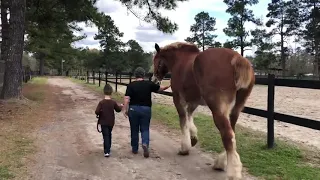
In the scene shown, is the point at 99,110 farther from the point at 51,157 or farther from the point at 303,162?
the point at 303,162

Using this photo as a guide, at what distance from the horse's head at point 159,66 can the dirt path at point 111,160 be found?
1.37 metres

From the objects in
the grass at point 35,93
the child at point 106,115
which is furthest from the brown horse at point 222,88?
the grass at point 35,93

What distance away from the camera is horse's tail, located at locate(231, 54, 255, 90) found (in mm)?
4672

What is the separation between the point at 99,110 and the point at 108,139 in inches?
21.1

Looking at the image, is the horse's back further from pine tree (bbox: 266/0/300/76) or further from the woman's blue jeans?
pine tree (bbox: 266/0/300/76)

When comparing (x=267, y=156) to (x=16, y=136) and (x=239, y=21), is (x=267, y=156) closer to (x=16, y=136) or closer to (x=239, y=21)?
(x=16, y=136)

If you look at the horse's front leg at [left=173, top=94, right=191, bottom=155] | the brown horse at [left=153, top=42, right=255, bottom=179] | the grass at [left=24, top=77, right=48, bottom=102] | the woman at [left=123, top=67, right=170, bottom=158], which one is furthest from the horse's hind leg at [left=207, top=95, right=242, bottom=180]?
the grass at [left=24, top=77, right=48, bottom=102]

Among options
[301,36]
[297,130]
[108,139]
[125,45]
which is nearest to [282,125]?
[297,130]

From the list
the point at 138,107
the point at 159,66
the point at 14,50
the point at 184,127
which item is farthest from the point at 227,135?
the point at 14,50

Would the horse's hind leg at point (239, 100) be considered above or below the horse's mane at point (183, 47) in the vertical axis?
below

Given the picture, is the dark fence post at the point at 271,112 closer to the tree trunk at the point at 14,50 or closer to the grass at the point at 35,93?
the tree trunk at the point at 14,50

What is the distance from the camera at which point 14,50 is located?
13.0 meters

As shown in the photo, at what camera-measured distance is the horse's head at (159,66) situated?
21.7 feet

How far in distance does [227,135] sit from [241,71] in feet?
2.95
